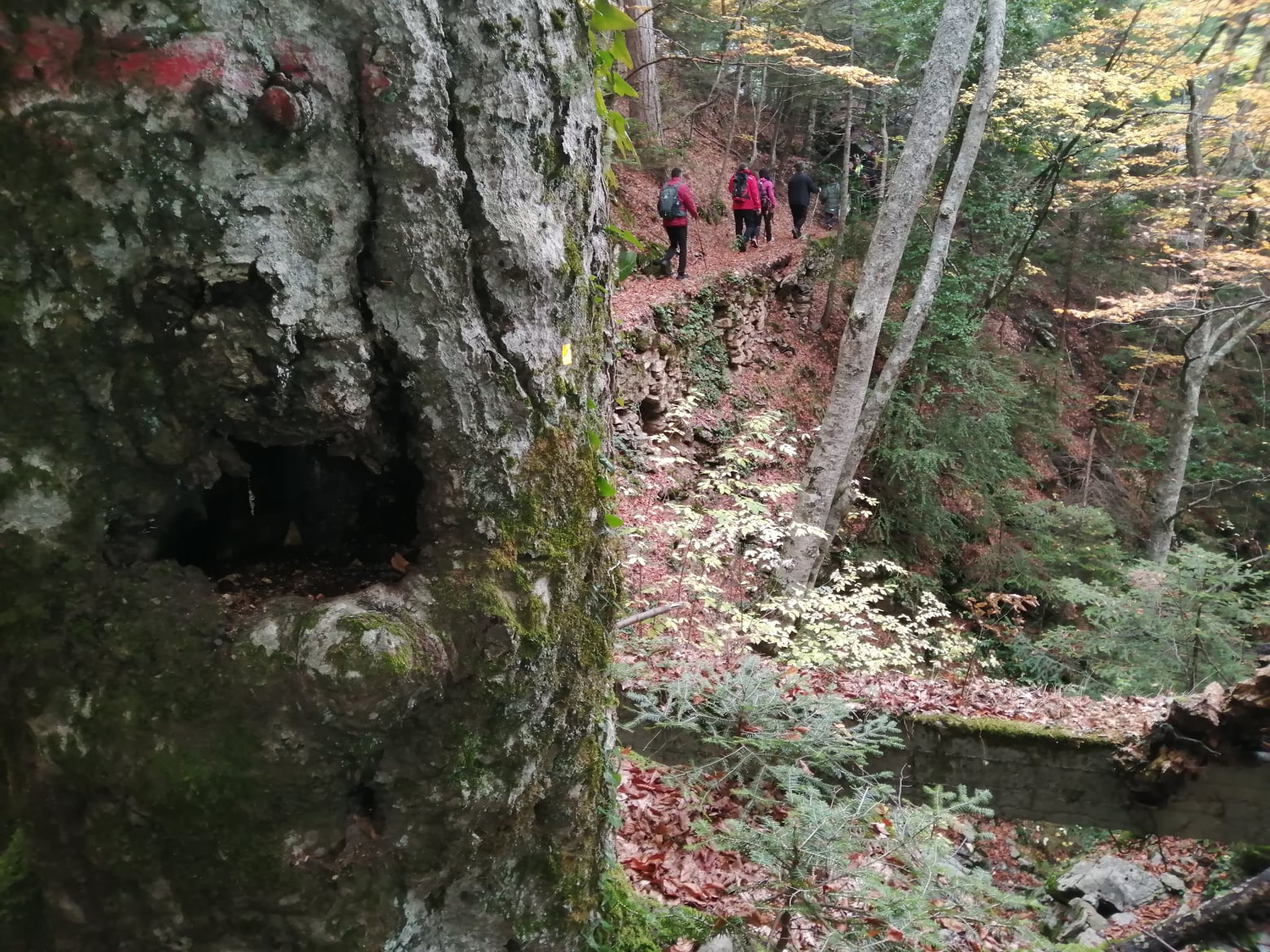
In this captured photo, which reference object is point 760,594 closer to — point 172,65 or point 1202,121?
point 172,65

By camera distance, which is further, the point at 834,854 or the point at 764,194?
the point at 764,194

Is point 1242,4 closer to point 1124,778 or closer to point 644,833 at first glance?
point 1124,778

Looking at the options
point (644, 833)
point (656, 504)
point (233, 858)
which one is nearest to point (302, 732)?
point (233, 858)

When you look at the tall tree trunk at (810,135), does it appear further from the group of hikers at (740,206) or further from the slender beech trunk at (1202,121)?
the slender beech trunk at (1202,121)

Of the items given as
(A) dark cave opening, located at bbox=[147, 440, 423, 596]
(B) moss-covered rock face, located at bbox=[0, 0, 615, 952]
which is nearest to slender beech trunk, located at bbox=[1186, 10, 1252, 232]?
(B) moss-covered rock face, located at bbox=[0, 0, 615, 952]

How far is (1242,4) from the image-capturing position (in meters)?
9.98

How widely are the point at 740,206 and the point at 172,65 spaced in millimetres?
12727

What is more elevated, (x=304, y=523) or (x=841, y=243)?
(x=304, y=523)

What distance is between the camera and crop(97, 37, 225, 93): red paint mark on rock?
1.10 meters

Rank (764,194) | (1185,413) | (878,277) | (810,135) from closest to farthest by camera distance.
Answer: (878,277), (1185,413), (764,194), (810,135)

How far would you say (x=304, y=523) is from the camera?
154 cm

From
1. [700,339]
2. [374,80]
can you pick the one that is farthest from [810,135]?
[374,80]

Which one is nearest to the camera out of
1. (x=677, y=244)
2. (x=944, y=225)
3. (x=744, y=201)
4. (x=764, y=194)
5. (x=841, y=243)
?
(x=944, y=225)

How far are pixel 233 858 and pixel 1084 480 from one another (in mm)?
15918
